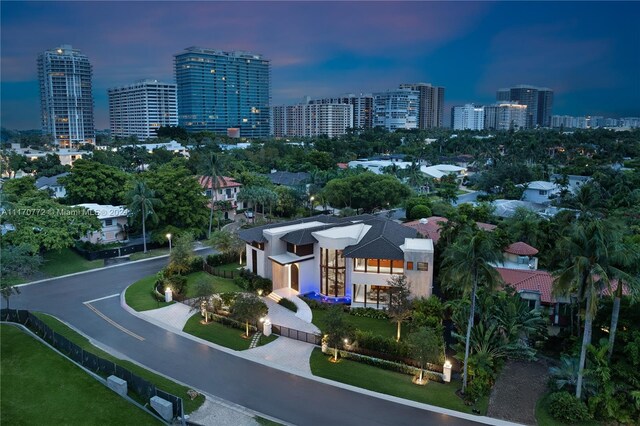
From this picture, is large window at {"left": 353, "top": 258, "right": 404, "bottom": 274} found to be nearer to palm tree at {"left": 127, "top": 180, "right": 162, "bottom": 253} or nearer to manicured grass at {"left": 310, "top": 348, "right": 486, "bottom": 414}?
manicured grass at {"left": 310, "top": 348, "right": 486, "bottom": 414}

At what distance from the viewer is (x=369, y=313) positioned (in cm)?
3138

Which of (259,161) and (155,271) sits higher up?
(259,161)

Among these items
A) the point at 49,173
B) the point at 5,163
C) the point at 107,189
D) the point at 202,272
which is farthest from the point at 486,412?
the point at 5,163

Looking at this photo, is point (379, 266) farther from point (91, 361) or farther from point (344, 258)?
point (91, 361)

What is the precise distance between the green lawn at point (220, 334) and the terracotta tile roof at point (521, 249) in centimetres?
1879

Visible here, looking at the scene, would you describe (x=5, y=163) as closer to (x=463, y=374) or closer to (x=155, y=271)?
(x=155, y=271)

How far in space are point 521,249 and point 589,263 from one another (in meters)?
15.7

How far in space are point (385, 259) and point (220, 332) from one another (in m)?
11.7

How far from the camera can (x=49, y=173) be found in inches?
3125

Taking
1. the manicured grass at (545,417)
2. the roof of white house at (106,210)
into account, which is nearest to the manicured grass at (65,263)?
the roof of white house at (106,210)

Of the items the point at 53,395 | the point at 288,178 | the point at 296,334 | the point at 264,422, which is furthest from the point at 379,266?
the point at 288,178

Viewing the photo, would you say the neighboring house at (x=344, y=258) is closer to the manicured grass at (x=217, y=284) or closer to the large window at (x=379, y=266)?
the large window at (x=379, y=266)

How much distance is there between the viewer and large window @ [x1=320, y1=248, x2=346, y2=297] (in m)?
33.8

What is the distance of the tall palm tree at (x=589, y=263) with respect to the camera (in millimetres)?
19375
